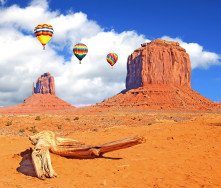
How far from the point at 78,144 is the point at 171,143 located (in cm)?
426

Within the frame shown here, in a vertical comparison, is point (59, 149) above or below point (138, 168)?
above

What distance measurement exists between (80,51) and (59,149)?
168ft

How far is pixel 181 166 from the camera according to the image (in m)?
10.5

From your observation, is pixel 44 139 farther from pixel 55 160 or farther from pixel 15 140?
pixel 15 140

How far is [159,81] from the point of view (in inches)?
5664

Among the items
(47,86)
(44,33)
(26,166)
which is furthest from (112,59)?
(47,86)

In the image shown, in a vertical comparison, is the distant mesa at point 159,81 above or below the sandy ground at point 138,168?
above

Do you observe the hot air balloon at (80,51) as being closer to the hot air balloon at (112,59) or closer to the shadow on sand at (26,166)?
the hot air balloon at (112,59)

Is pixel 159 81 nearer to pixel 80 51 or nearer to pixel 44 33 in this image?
pixel 80 51

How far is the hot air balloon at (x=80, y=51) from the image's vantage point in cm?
6228

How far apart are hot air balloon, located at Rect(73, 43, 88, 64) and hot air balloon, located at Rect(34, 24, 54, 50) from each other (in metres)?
15.1

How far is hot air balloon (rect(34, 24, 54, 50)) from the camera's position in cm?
4650

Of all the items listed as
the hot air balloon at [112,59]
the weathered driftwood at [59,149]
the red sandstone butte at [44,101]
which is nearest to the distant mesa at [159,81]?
the hot air balloon at [112,59]

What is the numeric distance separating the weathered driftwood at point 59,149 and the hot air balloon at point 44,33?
35613mm
